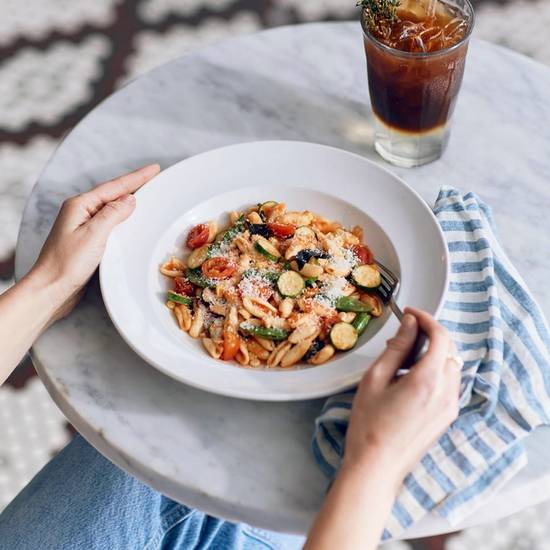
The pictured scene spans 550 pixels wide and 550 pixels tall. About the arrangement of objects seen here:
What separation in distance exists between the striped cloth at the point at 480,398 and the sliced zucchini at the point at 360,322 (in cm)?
11

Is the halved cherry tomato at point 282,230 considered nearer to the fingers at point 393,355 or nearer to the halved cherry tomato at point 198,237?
the halved cherry tomato at point 198,237

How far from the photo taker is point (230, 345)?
1181 mm

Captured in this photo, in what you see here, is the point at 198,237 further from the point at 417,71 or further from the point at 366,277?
the point at 417,71

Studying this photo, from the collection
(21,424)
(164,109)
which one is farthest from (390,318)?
(21,424)

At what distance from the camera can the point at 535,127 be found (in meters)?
1.52

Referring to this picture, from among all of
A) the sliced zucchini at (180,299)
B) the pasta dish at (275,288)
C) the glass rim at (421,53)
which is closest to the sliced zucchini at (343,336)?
the pasta dish at (275,288)

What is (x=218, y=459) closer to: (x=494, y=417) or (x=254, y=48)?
(x=494, y=417)

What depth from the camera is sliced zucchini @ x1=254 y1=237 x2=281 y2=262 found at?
1.28 m

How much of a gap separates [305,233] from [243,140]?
301mm

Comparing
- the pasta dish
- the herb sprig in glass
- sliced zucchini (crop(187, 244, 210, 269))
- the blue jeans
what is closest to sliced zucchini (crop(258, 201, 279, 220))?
the pasta dish

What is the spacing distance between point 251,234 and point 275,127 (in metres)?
0.31

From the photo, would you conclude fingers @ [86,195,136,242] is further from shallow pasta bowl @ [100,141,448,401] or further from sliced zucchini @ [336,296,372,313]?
sliced zucchini @ [336,296,372,313]

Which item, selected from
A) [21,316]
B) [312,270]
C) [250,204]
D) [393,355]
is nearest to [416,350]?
[393,355]

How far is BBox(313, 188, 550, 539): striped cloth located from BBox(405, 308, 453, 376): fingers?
0.11 m
